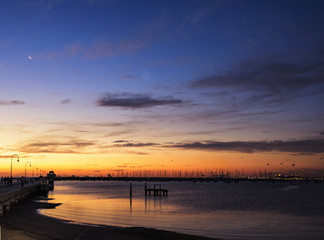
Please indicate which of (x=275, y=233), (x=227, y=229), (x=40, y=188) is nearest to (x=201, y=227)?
(x=227, y=229)

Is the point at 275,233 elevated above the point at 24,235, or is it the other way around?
the point at 24,235

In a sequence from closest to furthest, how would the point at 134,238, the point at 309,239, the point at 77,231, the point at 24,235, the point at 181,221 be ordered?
the point at 24,235, the point at 134,238, the point at 77,231, the point at 309,239, the point at 181,221

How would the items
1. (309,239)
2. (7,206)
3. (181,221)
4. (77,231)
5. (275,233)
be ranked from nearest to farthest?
(77,231) → (309,239) → (275,233) → (7,206) → (181,221)

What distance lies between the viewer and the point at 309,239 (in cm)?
3603

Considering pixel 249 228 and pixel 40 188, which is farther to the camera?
pixel 40 188

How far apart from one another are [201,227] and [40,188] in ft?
228

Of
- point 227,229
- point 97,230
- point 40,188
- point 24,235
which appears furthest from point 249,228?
point 40,188

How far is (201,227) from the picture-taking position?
1715 inches

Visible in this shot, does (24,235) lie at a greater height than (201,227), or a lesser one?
greater

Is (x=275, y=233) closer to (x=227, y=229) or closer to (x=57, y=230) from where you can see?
(x=227, y=229)

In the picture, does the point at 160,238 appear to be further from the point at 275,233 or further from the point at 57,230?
the point at 275,233

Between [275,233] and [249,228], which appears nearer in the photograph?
[275,233]

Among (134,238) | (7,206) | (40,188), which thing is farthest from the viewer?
(40,188)

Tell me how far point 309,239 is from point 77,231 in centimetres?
2381
